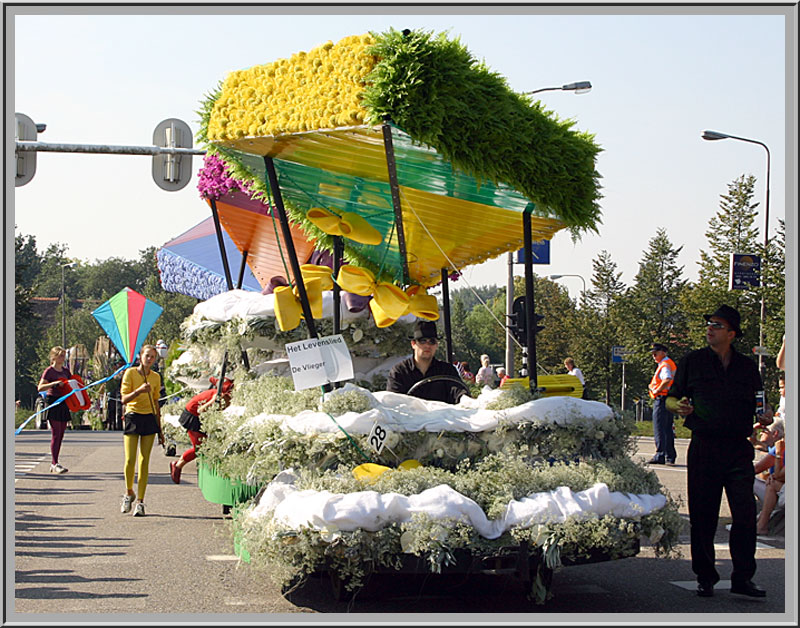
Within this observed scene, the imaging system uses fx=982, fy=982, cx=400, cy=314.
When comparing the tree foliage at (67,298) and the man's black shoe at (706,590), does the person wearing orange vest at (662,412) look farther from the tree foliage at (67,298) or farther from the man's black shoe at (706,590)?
the tree foliage at (67,298)

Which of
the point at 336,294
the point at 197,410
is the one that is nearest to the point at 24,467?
the point at 197,410

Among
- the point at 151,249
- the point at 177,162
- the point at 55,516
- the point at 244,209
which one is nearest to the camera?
the point at 55,516

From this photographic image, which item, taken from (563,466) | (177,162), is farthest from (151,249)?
(563,466)

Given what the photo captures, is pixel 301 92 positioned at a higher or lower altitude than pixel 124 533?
higher

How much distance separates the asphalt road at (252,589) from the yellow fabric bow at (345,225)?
2.45m

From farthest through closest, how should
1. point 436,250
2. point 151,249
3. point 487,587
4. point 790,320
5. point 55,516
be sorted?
point 151,249 < point 55,516 < point 436,250 < point 487,587 < point 790,320

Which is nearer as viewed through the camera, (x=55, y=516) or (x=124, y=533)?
(x=124, y=533)

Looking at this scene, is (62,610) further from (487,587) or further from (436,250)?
(436,250)

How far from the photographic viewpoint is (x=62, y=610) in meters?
6.25

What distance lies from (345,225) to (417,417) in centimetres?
212

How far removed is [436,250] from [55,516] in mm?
5013

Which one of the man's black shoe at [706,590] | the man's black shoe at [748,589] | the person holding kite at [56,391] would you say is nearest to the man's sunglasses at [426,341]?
the man's black shoe at [706,590]

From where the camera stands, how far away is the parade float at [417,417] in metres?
5.52

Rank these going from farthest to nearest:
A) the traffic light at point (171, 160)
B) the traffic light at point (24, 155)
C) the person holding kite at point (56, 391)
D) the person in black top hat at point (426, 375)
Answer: the person holding kite at point (56, 391) → the traffic light at point (24, 155) → the traffic light at point (171, 160) → the person in black top hat at point (426, 375)
